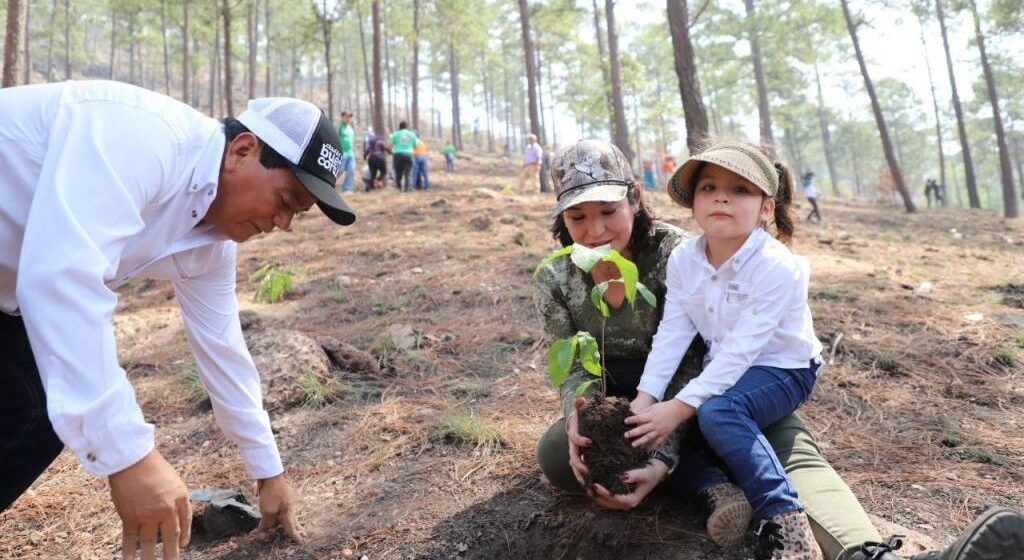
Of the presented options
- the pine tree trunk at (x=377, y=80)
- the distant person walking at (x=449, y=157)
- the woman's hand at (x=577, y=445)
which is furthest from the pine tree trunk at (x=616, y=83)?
the woman's hand at (x=577, y=445)

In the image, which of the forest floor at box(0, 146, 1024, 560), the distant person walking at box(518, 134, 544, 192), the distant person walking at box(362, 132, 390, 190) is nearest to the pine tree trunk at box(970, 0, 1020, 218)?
the distant person walking at box(518, 134, 544, 192)

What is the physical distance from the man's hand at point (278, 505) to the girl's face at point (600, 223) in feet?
4.33

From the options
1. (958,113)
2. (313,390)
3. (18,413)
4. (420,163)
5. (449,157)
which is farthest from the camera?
(449,157)

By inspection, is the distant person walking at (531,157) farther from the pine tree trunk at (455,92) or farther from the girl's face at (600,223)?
the pine tree trunk at (455,92)

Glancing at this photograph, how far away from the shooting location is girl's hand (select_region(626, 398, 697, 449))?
1.69 metres

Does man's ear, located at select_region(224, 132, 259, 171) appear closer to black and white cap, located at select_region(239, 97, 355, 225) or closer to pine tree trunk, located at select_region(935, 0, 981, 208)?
black and white cap, located at select_region(239, 97, 355, 225)

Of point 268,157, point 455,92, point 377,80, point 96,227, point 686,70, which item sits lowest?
point 96,227

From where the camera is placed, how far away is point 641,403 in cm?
185

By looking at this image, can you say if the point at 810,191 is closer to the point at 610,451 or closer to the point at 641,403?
the point at 641,403

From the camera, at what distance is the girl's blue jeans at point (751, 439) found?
5.23 ft

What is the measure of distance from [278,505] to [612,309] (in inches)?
54.0

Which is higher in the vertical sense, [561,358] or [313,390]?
[561,358]

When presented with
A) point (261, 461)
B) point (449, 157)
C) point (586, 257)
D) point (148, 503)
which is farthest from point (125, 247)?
point (449, 157)

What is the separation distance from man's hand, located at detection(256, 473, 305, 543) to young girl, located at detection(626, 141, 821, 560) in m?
1.19
